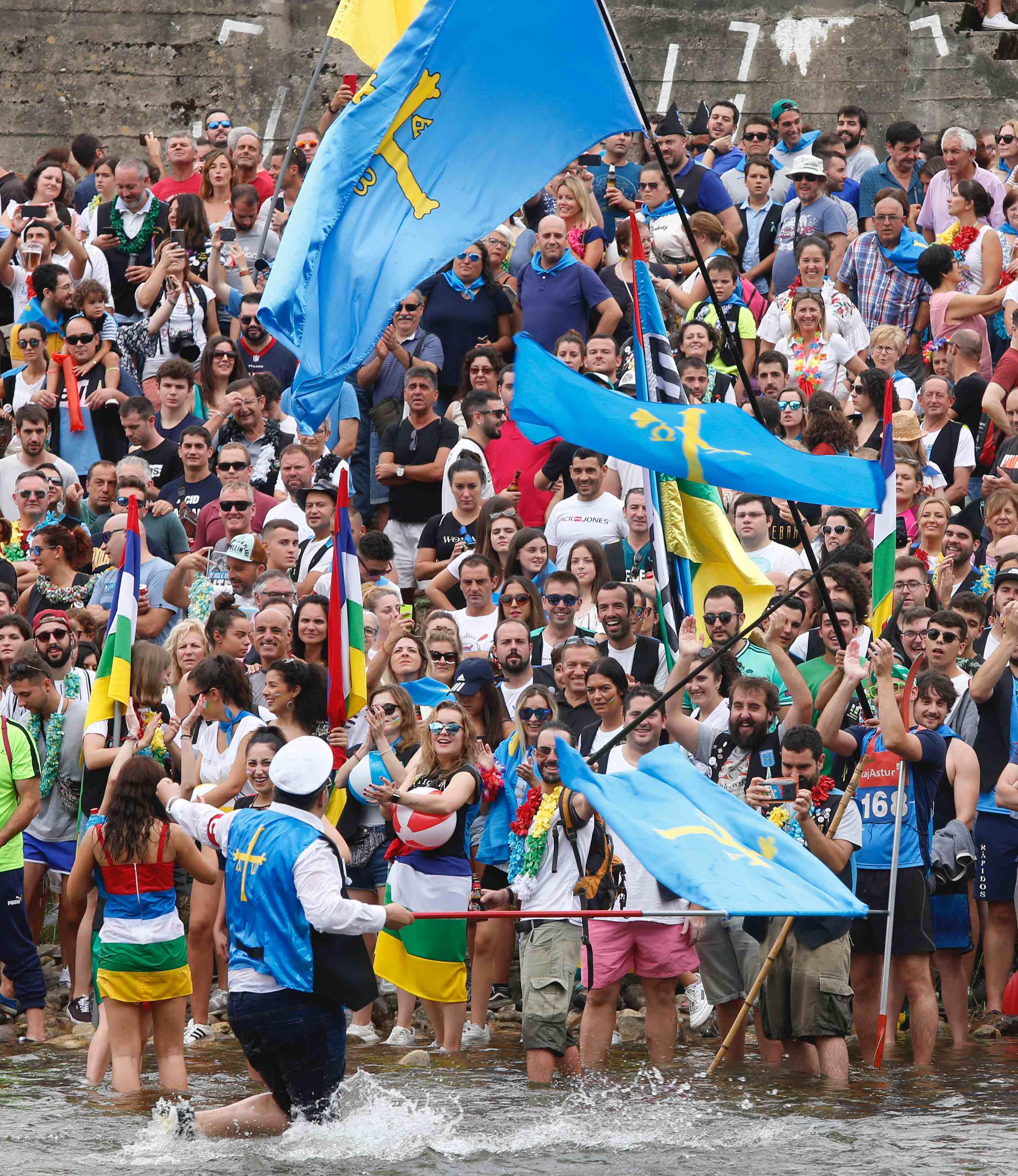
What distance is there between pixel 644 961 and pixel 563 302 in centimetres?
679

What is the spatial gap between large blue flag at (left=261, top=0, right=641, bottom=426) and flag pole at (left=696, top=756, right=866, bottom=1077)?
3200 millimetres

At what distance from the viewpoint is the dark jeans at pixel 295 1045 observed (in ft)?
27.1

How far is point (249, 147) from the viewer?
719 inches

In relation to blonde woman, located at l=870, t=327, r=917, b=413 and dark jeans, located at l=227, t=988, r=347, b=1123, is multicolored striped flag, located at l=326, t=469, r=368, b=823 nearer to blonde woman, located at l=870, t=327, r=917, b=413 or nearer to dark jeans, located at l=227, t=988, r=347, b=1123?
dark jeans, located at l=227, t=988, r=347, b=1123

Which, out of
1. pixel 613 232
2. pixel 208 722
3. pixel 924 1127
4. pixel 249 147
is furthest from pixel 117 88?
pixel 924 1127

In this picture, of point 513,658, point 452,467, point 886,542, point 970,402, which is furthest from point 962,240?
point 886,542

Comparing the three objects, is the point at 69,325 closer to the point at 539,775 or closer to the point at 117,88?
the point at 539,775

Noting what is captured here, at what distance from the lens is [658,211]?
59.0 feet

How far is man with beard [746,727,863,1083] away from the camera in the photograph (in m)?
9.72

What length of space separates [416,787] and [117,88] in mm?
14247

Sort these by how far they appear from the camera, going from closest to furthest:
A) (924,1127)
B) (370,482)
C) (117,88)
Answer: (924,1127), (370,482), (117,88)

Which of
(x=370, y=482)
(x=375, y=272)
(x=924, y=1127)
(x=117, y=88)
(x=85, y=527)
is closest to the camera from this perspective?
(x=924, y=1127)

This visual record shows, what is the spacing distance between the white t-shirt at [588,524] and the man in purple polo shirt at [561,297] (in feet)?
8.02

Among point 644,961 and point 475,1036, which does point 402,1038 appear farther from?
point 644,961
